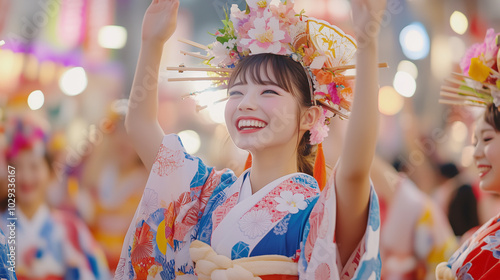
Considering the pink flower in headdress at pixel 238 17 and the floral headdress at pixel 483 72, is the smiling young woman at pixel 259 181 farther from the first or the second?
the floral headdress at pixel 483 72

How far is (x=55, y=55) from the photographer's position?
8.34 ft

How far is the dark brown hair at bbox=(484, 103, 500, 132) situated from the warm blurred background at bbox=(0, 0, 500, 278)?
306mm

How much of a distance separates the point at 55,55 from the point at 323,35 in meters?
1.63

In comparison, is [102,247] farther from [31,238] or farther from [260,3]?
[260,3]

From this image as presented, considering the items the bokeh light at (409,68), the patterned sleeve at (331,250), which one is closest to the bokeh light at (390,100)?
the bokeh light at (409,68)

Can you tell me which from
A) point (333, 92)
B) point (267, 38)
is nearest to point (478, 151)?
point (333, 92)

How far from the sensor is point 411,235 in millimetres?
2904

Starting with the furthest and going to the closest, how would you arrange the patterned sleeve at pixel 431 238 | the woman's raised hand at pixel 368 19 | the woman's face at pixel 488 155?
the patterned sleeve at pixel 431 238 → the woman's face at pixel 488 155 → the woman's raised hand at pixel 368 19

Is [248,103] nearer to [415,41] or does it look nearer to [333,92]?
[333,92]

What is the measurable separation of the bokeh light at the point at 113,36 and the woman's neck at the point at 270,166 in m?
1.47

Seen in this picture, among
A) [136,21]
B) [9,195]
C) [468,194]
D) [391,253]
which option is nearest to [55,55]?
[136,21]

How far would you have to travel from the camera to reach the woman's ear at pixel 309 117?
4.71 ft

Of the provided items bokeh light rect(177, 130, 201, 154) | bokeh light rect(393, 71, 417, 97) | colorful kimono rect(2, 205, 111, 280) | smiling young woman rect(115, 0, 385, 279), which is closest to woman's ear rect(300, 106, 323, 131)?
smiling young woman rect(115, 0, 385, 279)

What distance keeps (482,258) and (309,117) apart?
71 centimetres
